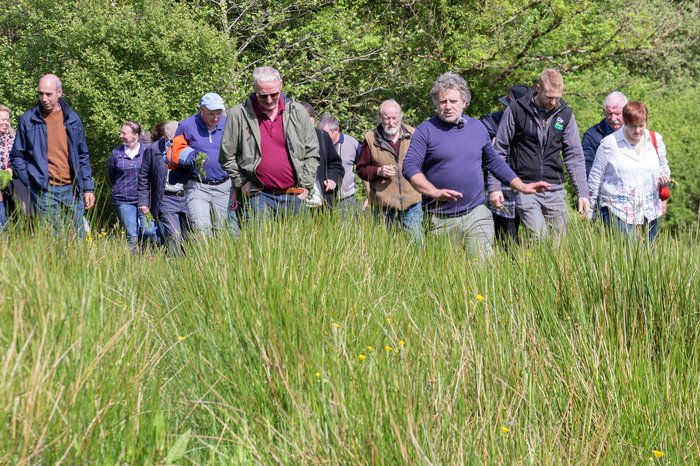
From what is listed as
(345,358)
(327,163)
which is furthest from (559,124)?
(345,358)

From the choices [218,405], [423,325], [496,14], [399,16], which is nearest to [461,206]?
[423,325]

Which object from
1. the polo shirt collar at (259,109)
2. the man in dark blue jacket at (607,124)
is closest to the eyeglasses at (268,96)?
the polo shirt collar at (259,109)

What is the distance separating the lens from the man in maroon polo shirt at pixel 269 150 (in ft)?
26.7

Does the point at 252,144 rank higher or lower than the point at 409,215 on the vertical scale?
higher

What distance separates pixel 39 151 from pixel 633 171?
509 centimetres

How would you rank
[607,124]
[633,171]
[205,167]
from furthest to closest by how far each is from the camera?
[607,124]
[205,167]
[633,171]

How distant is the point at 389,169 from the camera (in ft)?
30.2

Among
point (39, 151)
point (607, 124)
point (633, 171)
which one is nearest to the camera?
point (633, 171)

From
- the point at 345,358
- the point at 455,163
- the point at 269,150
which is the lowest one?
the point at 345,358

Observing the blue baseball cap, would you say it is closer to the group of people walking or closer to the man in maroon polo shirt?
the group of people walking

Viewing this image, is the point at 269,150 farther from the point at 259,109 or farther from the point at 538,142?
the point at 538,142

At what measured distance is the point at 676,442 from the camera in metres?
4.00

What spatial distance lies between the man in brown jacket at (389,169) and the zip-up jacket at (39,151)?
2530 mm

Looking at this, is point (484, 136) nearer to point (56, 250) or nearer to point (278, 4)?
point (56, 250)
